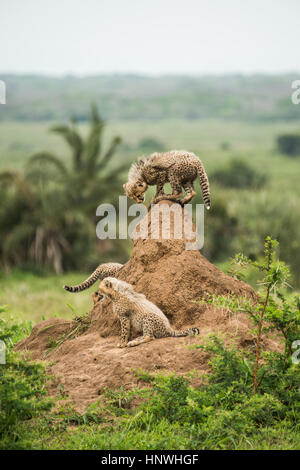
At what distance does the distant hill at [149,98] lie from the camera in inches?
4897

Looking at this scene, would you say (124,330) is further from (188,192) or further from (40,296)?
(40,296)

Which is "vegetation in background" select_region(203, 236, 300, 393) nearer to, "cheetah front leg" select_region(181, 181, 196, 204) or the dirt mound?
the dirt mound

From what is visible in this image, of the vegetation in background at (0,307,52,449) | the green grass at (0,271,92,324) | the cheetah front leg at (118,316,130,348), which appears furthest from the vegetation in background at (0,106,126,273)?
the vegetation in background at (0,307,52,449)

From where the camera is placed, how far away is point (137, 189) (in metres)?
7.25

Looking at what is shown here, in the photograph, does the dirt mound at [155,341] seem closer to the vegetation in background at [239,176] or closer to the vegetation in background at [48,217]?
the vegetation in background at [48,217]

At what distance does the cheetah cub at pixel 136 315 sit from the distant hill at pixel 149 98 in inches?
4253

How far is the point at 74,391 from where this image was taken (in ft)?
19.8

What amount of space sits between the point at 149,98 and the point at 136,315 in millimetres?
150207

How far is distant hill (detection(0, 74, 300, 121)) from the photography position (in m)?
124

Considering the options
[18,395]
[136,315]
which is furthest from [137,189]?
[18,395]

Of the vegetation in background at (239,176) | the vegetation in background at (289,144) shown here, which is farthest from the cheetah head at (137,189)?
the vegetation in background at (289,144)

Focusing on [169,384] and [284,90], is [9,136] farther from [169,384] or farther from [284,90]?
[169,384]

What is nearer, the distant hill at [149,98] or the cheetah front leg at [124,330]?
the cheetah front leg at [124,330]

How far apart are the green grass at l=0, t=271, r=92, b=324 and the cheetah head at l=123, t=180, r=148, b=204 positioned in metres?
6.02
